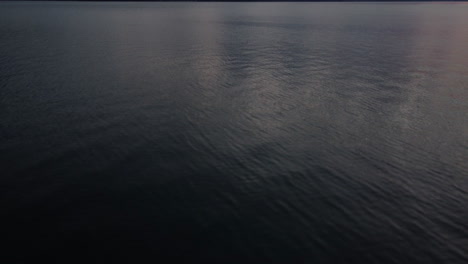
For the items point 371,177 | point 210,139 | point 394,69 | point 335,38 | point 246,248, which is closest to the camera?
point 246,248

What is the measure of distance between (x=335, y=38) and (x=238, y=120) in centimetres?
5427

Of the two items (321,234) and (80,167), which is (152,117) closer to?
(80,167)

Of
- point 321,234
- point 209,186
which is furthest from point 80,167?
point 321,234

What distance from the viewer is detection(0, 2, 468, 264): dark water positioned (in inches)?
453

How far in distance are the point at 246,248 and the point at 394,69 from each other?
1389 inches

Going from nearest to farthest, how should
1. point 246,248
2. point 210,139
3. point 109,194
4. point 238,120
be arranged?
point 246,248 < point 109,194 < point 210,139 < point 238,120

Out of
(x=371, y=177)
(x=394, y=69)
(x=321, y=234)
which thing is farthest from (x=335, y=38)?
(x=321, y=234)

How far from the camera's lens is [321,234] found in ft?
39.2

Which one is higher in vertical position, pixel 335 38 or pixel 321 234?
pixel 335 38

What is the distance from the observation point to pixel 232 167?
54.0ft

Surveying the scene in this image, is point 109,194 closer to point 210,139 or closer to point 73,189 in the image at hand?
point 73,189

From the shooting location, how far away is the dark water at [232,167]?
11.5 meters

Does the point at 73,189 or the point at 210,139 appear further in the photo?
the point at 210,139

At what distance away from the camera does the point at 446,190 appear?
1459 cm
